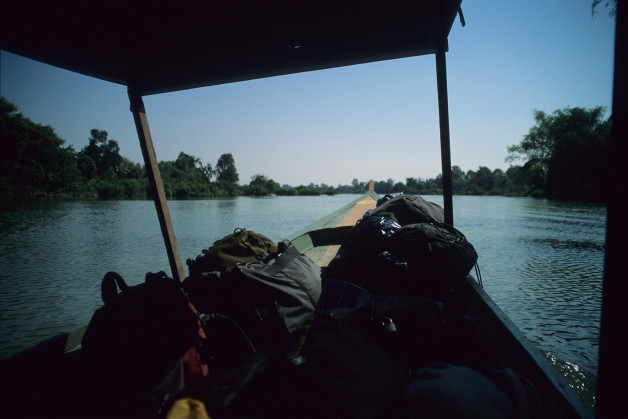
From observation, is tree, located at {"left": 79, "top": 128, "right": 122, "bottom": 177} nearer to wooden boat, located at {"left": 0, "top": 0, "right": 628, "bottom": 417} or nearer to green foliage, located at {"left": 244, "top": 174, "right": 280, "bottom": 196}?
green foliage, located at {"left": 244, "top": 174, "right": 280, "bottom": 196}

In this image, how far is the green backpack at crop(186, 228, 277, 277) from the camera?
2.66 meters

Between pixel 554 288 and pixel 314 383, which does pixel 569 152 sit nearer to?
pixel 554 288

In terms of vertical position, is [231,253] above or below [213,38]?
below

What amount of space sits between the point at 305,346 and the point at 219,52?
2.82 m

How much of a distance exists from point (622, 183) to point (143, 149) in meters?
3.72

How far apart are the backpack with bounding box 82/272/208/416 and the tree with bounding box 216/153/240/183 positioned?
93321mm

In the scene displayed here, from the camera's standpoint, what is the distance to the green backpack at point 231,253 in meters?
2.66

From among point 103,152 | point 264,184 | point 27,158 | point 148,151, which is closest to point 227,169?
point 264,184

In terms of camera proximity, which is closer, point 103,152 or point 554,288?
point 554,288

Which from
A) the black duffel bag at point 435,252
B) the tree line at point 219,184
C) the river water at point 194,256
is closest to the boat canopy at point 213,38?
the black duffel bag at point 435,252

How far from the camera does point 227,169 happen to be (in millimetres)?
92688

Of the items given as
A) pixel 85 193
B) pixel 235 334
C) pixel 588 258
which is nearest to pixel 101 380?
pixel 235 334

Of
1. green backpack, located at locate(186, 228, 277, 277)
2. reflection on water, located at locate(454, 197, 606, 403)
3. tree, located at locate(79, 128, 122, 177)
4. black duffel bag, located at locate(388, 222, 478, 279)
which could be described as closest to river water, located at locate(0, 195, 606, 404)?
reflection on water, located at locate(454, 197, 606, 403)

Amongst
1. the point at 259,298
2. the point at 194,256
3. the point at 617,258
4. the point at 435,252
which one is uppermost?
the point at 617,258
